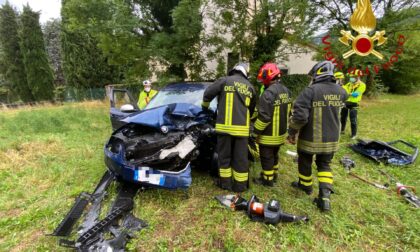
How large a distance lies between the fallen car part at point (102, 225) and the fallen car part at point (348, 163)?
139 inches

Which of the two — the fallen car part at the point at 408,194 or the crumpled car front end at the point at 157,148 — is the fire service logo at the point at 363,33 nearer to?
the fallen car part at the point at 408,194

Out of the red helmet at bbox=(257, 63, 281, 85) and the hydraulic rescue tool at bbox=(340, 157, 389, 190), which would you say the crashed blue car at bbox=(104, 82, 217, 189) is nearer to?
the red helmet at bbox=(257, 63, 281, 85)

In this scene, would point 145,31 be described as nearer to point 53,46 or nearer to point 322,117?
point 322,117

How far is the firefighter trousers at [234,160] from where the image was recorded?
10.4 feet

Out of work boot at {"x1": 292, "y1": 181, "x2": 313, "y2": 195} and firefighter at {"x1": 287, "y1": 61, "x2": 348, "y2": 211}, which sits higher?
firefighter at {"x1": 287, "y1": 61, "x2": 348, "y2": 211}

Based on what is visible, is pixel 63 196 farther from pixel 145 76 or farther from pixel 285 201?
pixel 145 76

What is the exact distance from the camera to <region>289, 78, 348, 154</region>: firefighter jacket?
114 inches

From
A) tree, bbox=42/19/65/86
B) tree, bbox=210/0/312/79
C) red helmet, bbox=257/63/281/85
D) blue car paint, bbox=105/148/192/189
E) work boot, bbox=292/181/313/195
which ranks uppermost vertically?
tree, bbox=42/19/65/86

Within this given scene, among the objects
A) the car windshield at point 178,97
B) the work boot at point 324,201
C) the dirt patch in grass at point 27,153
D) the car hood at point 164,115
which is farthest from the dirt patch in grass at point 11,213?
the work boot at point 324,201

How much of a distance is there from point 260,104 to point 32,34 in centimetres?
2234

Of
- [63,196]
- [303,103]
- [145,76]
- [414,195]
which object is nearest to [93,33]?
[145,76]

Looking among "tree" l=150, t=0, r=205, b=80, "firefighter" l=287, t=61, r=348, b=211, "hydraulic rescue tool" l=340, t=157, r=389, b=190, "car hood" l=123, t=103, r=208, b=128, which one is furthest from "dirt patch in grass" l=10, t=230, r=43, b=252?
"tree" l=150, t=0, r=205, b=80

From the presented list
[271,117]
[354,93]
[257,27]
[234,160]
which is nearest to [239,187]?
[234,160]

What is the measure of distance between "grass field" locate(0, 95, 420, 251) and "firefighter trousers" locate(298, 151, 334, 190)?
0.77 feet
